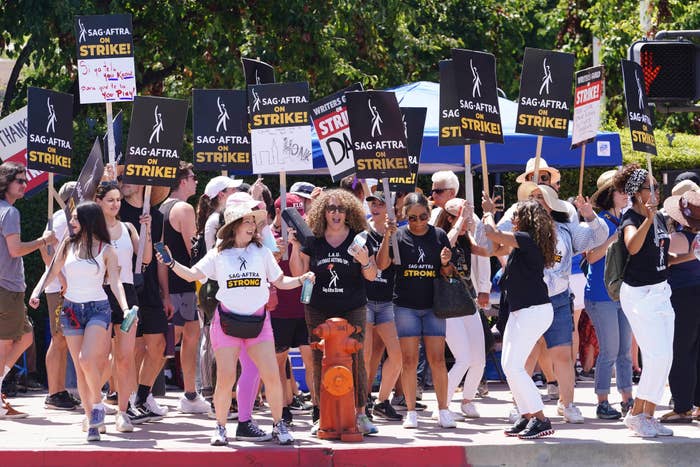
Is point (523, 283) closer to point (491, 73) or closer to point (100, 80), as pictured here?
point (491, 73)

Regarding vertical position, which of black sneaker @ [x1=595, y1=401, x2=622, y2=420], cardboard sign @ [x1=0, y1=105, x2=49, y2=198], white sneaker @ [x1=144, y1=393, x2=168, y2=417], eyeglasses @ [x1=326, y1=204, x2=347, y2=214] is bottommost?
black sneaker @ [x1=595, y1=401, x2=622, y2=420]

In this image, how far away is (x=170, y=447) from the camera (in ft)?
28.7

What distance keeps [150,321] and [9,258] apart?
4.47ft

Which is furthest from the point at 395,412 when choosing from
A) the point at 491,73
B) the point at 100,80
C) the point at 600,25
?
the point at 600,25

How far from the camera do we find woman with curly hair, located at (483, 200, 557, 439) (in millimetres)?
9016

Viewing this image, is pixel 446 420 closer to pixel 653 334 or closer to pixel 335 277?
pixel 335 277

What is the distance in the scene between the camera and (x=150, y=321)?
397 inches

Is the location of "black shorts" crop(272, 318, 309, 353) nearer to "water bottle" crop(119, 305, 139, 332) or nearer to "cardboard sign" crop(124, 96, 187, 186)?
"water bottle" crop(119, 305, 139, 332)

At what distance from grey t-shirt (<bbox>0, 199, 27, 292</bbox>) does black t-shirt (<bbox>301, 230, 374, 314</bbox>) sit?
2661 mm

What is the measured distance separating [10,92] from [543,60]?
8.43 metres

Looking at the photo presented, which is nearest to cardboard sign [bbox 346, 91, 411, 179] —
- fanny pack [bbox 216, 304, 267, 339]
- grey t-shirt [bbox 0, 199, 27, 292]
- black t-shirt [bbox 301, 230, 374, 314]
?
black t-shirt [bbox 301, 230, 374, 314]

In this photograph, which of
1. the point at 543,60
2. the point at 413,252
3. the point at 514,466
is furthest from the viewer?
the point at 543,60

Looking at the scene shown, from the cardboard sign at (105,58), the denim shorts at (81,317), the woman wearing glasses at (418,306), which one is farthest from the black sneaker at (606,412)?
the cardboard sign at (105,58)

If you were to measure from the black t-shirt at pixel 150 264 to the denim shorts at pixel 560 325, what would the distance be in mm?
3196
